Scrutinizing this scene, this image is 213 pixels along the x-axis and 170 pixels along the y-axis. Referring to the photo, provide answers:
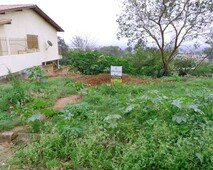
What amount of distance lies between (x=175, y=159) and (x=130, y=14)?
29.6 ft

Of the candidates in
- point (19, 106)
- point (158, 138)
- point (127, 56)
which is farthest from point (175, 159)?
Result: point (127, 56)

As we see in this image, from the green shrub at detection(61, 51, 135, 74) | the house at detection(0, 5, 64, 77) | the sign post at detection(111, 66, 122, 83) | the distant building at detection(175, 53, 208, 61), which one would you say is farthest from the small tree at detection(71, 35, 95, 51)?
the sign post at detection(111, 66, 122, 83)

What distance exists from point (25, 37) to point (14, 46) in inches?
56.6

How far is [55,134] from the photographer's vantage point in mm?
2803

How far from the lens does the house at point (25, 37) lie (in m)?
9.27

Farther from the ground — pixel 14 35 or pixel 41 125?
pixel 14 35

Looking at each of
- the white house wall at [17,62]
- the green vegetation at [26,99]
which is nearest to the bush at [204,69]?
the white house wall at [17,62]

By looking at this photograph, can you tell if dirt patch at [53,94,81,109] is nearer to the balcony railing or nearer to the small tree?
the balcony railing

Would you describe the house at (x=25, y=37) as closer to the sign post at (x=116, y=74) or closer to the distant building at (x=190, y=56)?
the sign post at (x=116, y=74)

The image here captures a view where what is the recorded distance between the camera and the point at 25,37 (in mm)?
11844

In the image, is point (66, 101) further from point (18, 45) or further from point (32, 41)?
point (32, 41)

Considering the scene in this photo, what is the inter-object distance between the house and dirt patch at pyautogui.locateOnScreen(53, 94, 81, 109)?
483 centimetres

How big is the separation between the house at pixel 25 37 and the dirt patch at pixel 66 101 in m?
4.83

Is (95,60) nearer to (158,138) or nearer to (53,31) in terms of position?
(158,138)
